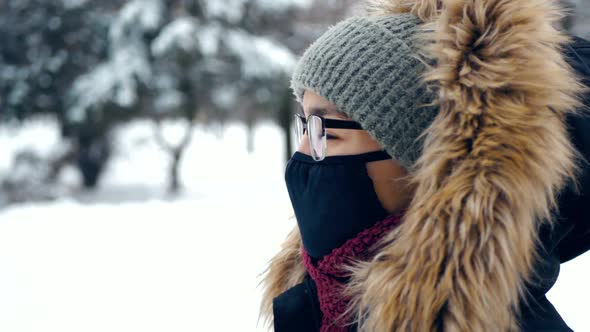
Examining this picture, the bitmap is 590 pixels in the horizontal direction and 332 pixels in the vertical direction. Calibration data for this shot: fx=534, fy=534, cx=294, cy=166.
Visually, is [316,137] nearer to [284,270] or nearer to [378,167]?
[378,167]

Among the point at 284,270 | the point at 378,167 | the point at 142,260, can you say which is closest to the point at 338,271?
the point at 378,167

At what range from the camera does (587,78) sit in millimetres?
1299

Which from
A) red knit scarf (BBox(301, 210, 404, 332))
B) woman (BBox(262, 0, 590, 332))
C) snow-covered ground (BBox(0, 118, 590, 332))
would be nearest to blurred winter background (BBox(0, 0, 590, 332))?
snow-covered ground (BBox(0, 118, 590, 332))

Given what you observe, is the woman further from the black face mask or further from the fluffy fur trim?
the fluffy fur trim

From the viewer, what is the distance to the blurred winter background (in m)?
5.95

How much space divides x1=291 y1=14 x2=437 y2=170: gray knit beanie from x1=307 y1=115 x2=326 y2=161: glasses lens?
0.07m

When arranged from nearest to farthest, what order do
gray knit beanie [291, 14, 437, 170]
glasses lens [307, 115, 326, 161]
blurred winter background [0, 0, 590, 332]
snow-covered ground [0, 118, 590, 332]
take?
gray knit beanie [291, 14, 437, 170]
glasses lens [307, 115, 326, 161]
snow-covered ground [0, 118, 590, 332]
blurred winter background [0, 0, 590, 332]

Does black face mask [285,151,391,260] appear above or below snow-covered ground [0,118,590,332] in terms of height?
above

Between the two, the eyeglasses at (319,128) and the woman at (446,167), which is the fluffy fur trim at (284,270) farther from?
the eyeglasses at (319,128)

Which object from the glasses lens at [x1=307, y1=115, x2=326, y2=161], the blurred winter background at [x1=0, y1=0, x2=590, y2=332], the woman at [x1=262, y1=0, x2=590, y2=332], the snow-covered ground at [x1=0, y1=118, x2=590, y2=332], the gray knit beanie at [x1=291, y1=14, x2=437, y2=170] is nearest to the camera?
the woman at [x1=262, y1=0, x2=590, y2=332]

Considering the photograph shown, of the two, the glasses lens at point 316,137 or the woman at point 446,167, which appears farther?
the glasses lens at point 316,137

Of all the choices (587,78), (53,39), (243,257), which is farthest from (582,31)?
(53,39)

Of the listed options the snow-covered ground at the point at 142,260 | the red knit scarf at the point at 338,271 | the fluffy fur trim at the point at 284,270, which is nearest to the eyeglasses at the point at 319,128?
the red knit scarf at the point at 338,271

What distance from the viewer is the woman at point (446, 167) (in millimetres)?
1137
